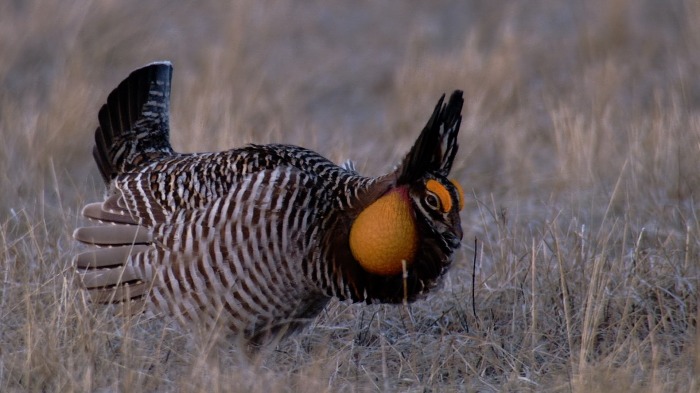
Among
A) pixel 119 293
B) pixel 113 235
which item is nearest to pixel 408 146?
pixel 113 235

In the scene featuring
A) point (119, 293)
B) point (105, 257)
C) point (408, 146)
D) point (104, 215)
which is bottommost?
point (408, 146)

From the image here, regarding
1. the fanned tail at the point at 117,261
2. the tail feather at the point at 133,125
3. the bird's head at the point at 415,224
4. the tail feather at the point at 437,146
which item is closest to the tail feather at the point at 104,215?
the fanned tail at the point at 117,261

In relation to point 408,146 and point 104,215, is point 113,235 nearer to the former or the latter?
point 104,215

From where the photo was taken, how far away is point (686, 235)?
4535 millimetres

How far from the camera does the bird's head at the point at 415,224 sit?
386 cm

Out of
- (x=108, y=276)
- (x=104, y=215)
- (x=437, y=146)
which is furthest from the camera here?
(x=104, y=215)

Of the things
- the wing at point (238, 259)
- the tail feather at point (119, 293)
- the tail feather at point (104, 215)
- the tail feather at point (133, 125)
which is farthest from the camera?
the tail feather at point (133, 125)

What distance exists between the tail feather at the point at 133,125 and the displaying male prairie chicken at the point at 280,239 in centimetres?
63

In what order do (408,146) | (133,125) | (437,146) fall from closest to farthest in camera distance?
(437,146)
(133,125)
(408,146)

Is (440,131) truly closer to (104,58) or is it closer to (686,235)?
(686,235)

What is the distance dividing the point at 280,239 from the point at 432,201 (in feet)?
1.66

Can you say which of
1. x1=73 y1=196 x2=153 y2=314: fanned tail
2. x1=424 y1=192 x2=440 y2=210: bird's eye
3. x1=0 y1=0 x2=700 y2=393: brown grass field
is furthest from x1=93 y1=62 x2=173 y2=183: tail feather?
x1=424 y1=192 x2=440 y2=210: bird's eye

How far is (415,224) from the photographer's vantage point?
3.91 m

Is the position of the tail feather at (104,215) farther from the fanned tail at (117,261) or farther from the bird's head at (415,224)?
the bird's head at (415,224)
